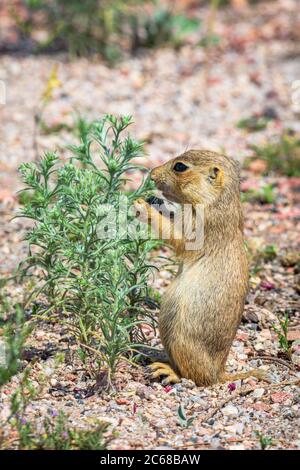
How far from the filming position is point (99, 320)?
4.34 m

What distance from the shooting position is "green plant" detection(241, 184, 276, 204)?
729 centimetres

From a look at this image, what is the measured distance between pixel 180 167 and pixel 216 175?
24 cm

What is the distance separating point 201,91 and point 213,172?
184 inches

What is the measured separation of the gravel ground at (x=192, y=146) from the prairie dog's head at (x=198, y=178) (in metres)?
0.98

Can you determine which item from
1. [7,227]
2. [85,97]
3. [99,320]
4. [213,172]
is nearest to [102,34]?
[85,97]

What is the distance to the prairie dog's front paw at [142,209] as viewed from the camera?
479cm

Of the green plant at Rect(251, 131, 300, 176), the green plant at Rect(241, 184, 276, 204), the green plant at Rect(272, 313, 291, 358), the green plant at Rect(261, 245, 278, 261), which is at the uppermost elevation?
the green plant at Rect(251, 131, 300, 176)

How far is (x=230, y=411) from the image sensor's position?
4.39m

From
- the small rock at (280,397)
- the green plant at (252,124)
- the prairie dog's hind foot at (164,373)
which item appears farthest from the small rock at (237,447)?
the green plant at (252,124)

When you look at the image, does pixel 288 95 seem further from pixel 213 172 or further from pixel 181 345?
pixel 181 345

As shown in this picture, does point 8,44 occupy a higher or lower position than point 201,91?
higher

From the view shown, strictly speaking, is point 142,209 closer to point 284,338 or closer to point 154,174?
point 154,174

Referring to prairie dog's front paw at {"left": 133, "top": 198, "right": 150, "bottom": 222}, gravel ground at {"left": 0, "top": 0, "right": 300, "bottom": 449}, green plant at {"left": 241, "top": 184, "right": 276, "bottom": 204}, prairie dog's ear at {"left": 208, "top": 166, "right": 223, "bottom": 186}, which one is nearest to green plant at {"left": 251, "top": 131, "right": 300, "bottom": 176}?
gravel ground at {"left": 0, "top": 0, "right": 300, "bottom": 449}

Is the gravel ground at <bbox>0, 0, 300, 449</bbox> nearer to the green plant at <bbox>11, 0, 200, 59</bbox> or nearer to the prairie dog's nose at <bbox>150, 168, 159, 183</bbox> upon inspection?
the green plant at <bbox>11, 0, 200, 59</bbox>
